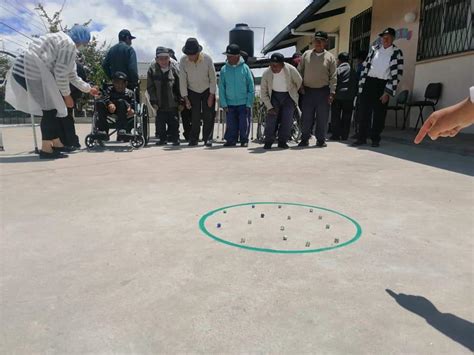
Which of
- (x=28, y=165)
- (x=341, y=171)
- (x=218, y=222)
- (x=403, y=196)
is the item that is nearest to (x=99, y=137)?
(x=28, y=165)

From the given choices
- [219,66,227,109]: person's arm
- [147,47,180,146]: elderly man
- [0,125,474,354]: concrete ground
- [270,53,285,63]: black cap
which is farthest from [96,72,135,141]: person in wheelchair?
[0,125,474,354]: concrete ground

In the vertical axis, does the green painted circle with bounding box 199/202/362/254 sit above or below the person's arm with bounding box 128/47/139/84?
below

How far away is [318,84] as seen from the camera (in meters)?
6.73

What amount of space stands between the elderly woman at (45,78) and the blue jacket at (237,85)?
2588mm

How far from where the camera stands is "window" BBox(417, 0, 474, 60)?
7.76 metres

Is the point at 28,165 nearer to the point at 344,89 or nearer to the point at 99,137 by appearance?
the point at 99,137

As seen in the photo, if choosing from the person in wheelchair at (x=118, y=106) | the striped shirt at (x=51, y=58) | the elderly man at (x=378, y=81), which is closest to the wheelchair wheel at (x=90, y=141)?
the person in wheelchair at (x=118, y=106)

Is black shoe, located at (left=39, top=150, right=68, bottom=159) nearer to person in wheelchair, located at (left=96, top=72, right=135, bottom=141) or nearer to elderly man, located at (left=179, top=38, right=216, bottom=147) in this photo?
person in wheelchair, located at (left=96, top=72, right=135, bottom=141)

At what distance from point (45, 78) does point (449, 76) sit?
7.27 meters

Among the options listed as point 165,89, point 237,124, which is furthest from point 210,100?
point 165,89

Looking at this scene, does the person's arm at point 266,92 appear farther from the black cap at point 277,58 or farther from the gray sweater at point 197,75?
the gray sweater at point 197,75

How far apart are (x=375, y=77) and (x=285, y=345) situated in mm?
5962

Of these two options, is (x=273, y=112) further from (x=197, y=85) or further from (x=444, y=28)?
(x=444, y=28)

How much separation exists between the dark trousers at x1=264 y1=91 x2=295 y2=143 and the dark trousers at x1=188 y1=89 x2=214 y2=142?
3.70ft
